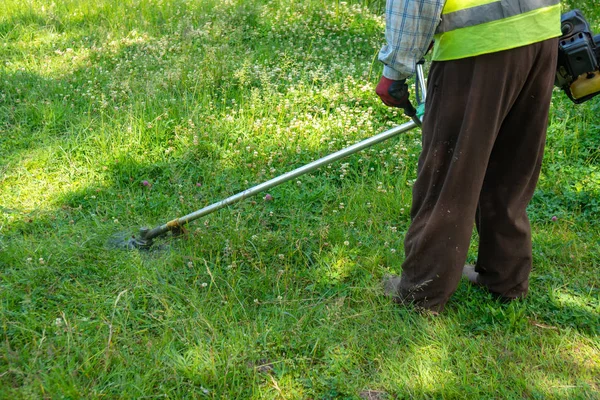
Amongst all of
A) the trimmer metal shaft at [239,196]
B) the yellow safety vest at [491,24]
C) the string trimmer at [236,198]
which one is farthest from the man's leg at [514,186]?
the trimmer metal shaft at [239,196]

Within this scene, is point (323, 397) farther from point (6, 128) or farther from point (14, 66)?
point (14, 66)

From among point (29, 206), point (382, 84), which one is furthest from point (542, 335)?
point (29, 206)

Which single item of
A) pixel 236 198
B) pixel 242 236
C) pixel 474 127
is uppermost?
pixel 474 127

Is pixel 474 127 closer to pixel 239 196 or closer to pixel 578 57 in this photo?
pixel 578 57

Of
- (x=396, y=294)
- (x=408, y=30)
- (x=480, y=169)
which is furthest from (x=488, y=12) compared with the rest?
(x=396, y=294)

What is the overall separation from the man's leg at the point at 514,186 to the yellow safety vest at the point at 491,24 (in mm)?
106

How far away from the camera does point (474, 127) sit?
2523 mm

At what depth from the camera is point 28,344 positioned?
9.34 ft

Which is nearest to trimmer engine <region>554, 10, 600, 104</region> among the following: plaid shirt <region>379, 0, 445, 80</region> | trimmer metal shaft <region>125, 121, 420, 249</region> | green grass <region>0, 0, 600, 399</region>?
plaid shirt <region>379, 0, 445, 80</region>

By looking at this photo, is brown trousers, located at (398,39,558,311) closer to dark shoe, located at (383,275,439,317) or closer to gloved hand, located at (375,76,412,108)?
dark shoe, located at (383,275,439,317)

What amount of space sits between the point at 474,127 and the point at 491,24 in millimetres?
410

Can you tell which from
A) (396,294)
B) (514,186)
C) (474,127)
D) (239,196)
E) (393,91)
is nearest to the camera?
(474,127)

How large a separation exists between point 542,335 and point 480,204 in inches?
27.0

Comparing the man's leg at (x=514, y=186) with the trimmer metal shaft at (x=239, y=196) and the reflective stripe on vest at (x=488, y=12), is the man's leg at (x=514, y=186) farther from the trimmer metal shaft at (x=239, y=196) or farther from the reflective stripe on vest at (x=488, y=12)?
the trimmer metal shaft at (x=239, y=196)
